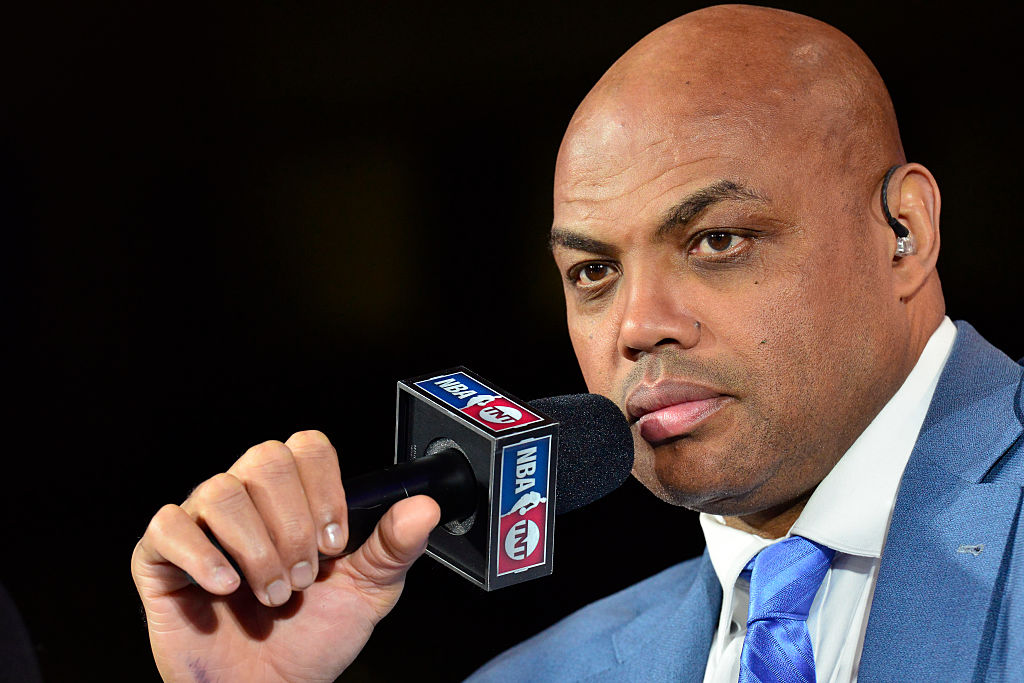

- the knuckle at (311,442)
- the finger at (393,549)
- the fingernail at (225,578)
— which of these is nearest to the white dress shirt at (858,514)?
the finger at (393,549)

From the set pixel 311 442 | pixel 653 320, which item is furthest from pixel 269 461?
pixel 653 320

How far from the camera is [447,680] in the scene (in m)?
2.38

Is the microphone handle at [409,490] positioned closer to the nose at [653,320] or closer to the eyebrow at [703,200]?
the nose at [653,320]

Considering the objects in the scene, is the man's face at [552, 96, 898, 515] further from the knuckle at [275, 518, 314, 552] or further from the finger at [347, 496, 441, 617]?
the knuckle at [275, 518, 314, 552]

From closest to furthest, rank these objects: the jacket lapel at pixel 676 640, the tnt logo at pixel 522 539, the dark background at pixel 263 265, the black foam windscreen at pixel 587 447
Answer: the tnt logo at pixel 522 539, the black foam windscreen at pixel 587 447, the jacket lapel at pixel 676 640, the dark background at pixel 263 265

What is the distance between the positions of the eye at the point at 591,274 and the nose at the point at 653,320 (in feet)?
0.41

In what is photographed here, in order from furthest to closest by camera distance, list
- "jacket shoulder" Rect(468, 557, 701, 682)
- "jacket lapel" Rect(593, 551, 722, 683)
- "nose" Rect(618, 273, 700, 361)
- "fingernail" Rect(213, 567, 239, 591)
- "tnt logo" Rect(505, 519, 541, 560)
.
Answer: "jacket shoulder" Rect(468, 557, 701, 682)
"jacket lapel" Rect(593, 551, 722, 683)
"nose" Rect(618, 273, 700, 361)
"tnt logo" Rect(505, 519, 541, 560)
"fingernail" Rect(213, 567, 239, 591)

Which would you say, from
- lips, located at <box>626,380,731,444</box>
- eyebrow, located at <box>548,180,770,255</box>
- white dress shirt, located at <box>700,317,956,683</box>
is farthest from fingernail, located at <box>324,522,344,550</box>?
white dress shirt, located at <box>700,317,956,683</box>

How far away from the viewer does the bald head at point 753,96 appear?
163cm

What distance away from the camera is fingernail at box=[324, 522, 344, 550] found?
3.71 feet

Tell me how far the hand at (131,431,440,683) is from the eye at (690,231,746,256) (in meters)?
0.67

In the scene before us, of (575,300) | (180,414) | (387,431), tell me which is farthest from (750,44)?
(180,414)

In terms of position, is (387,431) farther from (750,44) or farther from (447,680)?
(750,44)

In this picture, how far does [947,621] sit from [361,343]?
137 centimetres
